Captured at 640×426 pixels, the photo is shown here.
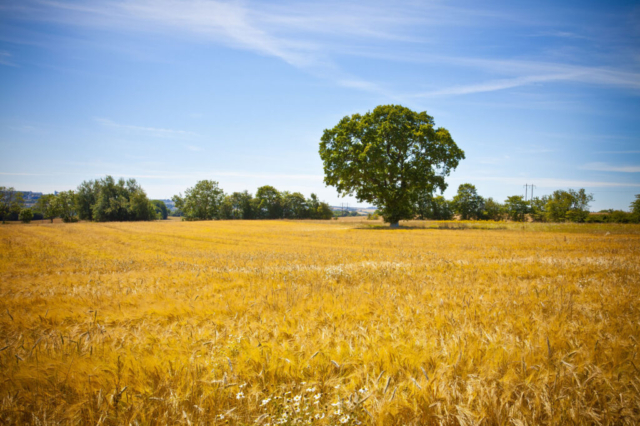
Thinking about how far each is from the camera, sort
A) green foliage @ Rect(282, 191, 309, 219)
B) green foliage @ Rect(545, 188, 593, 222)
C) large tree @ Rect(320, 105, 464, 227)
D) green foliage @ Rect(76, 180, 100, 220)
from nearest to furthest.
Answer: large tree @ Rect(320, 105, 464, 227), green foliage @ Rect(545, 188, 593, 222), green foliage @ Rect(76, 180, 100, 220), green foliage @ Rect(282, 191, 309, 219)

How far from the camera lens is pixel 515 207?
100 metres

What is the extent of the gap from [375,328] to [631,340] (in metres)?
2.99

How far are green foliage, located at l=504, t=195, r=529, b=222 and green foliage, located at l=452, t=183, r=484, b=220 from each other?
1282 cm

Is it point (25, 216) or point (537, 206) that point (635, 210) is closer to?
point (537, 206)

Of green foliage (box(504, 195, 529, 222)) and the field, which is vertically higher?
green foliage (box(504, 195, 529, 222))

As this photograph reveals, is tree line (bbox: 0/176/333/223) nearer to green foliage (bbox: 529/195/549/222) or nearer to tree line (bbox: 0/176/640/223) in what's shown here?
tree line (bbox: 0/176/640/223)

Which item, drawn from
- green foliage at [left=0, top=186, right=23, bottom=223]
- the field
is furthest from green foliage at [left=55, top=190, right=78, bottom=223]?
the field

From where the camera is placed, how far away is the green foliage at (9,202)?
8781cm

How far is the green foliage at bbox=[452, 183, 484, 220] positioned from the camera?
94.5 meters

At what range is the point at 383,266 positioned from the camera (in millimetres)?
8516

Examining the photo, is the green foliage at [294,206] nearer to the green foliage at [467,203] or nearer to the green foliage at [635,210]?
the green foliage at [467,203]

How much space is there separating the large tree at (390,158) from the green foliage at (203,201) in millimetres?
74674

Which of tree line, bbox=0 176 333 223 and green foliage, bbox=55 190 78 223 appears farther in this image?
green foliage, bbox=55 190 78 223

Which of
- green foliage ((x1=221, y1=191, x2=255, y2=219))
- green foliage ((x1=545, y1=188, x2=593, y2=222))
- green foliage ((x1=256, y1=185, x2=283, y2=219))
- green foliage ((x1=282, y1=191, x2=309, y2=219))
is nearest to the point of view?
green foliage ((x1=545, y1=188, x2=593, y2=222))
